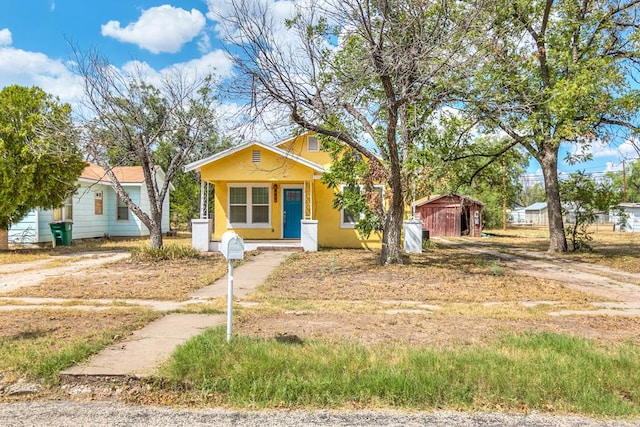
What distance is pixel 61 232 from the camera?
Result: 19.8 m

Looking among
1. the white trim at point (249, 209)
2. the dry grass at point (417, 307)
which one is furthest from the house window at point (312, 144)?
the dry grass at point (417, 307)

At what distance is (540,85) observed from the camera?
16.3 meters

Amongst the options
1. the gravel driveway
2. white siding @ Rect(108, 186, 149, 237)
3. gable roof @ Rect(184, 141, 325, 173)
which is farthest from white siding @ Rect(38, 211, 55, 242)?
the gravel driveway

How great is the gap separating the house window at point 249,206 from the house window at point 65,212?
343 inches

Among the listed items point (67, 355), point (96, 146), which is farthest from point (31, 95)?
point (67, 355)

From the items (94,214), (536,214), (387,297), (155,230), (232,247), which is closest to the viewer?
(232,247)

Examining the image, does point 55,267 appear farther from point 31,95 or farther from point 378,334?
point 378,334

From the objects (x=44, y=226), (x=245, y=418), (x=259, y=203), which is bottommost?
(x=245, y=418)

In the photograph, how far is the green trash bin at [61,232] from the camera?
19.6 m

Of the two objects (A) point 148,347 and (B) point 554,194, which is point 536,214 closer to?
(B) point 554,194

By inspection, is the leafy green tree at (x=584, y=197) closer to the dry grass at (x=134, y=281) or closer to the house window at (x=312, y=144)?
the house window at (x=312, y=144)

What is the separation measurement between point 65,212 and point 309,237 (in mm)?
12686

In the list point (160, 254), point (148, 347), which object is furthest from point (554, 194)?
point (148, 347)

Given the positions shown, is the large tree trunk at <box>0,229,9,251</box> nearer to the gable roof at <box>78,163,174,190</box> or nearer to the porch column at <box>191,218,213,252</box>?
the gable roof at <box>78,163,174,190</box>
